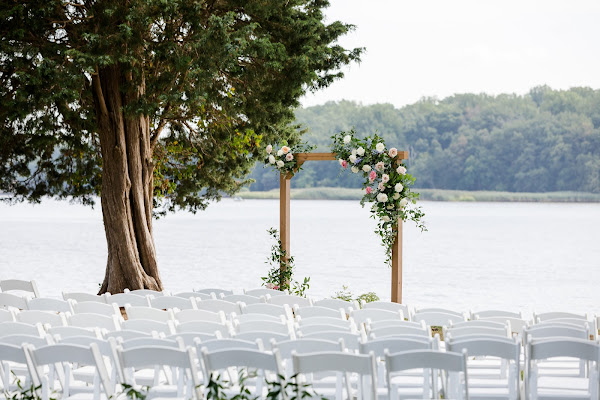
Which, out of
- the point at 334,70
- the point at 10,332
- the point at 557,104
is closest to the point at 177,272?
the point at 557,104

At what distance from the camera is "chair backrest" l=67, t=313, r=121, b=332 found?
5570 mm

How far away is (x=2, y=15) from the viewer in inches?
361

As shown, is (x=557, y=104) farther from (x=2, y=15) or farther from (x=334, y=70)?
(x=2, y=15)

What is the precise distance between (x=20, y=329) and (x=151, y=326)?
2.53 feet

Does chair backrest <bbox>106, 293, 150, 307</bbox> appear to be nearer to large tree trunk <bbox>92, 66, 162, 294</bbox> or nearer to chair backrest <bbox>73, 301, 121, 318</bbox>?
chair backrest <bbox>73, 301, 121, 318</bbox>

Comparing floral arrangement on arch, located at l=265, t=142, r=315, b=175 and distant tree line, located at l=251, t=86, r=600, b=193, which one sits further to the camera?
distant tree line, located at l=251, t=86, r=600, b=193

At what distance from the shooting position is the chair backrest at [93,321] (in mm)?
5570

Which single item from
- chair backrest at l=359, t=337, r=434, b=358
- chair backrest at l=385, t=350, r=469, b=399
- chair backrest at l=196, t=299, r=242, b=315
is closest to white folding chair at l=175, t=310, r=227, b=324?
chair backrest at l=196, t=299, r=242, b=315

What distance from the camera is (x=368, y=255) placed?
36812 mm

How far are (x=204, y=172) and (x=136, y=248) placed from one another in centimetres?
220

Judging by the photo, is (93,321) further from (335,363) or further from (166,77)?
(166,77)

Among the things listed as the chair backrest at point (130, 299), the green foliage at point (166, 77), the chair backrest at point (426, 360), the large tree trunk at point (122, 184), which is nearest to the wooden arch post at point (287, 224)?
the green foliage at point (166, 77)

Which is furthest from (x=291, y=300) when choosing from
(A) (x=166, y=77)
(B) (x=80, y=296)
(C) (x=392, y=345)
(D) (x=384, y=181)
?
(A) (x=166, y=77)

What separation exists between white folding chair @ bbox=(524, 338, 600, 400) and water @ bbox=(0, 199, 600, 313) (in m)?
20.6
